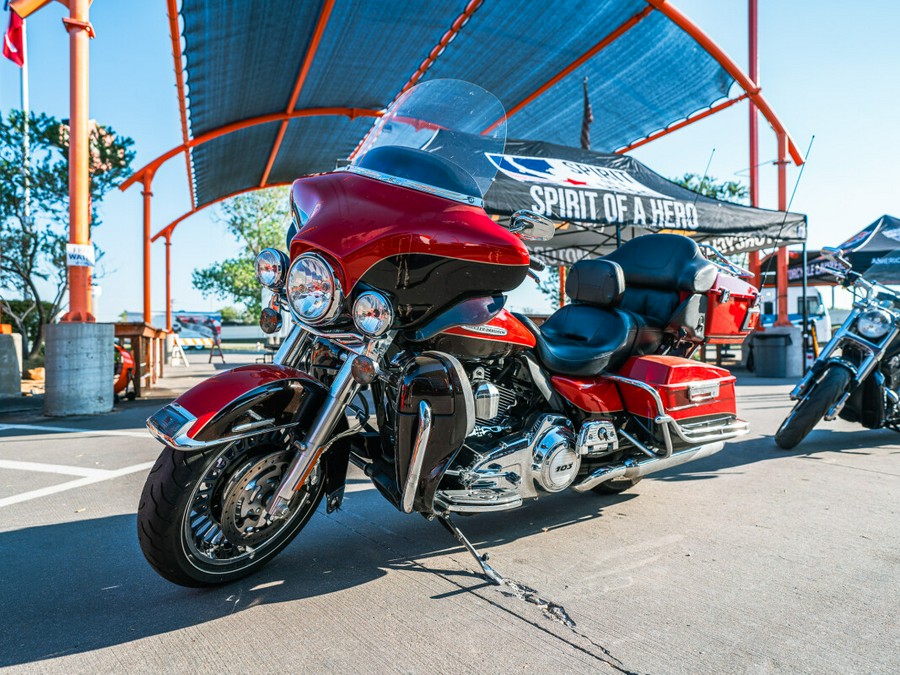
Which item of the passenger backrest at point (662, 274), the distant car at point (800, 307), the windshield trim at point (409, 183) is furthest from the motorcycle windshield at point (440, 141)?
the distant car at point (800, 307)

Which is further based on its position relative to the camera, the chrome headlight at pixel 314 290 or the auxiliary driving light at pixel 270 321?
the auxiliary driving light at pixel 270 321

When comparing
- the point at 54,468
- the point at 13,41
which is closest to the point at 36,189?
the point at 13,41

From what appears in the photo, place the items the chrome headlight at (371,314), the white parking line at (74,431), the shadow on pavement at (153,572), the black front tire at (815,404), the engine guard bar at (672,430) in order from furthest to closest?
the white parking line at (74,431) < the black front tire at (815,404) < the engine guard bar at (672,430) < the chrome headlight at (371,314) < the shadow on pavement at (153,572)

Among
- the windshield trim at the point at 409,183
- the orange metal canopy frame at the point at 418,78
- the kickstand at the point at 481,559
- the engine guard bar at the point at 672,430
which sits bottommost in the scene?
the kickstand at the point at 481,559

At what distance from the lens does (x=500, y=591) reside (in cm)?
239

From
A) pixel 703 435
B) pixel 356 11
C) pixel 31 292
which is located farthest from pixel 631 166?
pixel 31 292

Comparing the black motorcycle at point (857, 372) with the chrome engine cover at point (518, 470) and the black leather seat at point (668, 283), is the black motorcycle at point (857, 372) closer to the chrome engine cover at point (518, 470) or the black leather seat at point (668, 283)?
the black leather seat at point (668, 283)

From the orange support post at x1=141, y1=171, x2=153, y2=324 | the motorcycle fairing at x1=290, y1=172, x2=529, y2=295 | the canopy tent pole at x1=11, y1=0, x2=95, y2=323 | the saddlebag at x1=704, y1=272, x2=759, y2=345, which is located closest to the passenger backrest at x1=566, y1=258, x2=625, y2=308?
the saddlebag at x1=704, y1=272, x2=759, y2=345

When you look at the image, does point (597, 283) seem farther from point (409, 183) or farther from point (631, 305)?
point (409, 183)

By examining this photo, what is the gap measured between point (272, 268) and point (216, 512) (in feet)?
3.17

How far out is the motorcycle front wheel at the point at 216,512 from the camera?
2.17 metres

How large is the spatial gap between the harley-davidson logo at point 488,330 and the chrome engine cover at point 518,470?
18.1 inches

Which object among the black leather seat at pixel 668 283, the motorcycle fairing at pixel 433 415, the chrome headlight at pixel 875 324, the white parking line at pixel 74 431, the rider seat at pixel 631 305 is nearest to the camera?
the motorcycle fairing at pixel 433 415

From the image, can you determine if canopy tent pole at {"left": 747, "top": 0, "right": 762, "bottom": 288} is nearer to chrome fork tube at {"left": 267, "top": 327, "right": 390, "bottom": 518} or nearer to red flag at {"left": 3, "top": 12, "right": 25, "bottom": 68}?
chrome fork tube at {"left": 267, "top": 327, "right": 390, "bottom": 518}
